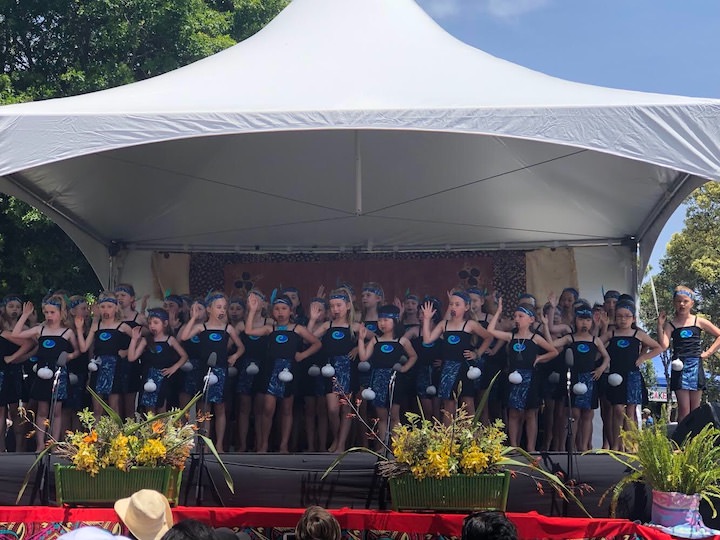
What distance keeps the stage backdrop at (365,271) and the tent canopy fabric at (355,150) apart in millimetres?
143

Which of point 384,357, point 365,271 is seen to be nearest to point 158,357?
point 384,357

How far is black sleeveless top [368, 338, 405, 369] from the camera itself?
22.3 feet

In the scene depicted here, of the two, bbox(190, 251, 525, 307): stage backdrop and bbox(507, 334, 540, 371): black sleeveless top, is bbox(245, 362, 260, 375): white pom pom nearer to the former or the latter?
bbox(190, 251, 525, 307): stage backdrop

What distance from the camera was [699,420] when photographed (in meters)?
4.86

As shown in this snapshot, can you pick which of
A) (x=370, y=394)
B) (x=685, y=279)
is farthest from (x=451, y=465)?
(x=685, y=279)

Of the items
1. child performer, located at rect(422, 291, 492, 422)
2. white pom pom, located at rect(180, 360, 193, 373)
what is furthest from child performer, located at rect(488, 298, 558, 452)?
white pom pom, located at rect(180, 360, 193, 373)

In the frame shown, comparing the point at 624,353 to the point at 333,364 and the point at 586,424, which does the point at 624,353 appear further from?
the point at 333,364

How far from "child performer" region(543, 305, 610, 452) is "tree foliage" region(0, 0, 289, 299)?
7.88 meters

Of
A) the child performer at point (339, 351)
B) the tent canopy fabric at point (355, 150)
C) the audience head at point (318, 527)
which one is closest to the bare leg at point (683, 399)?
the tent canopy fabric at point (355, 150)

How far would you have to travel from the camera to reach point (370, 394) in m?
6.53

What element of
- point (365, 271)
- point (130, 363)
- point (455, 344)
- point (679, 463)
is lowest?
point (679, 463)

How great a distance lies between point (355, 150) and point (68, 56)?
277 inches

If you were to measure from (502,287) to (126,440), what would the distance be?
5302 millimetres

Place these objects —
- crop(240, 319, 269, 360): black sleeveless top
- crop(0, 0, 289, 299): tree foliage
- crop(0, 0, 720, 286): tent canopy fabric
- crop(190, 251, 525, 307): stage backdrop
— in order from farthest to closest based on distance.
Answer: crop(0, 0, 289, 299): tree foliage
crop(190, 251, 525, 307): stage backdrop
crop(240, 319, 269, 360): black sleeveless top
crop(0, 0, 720, 286): tent canopy fabric
